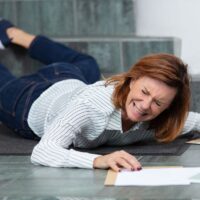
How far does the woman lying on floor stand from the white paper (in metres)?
0.05

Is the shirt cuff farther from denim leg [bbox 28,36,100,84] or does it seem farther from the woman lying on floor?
denim leg [bbox 28,36,100,84]

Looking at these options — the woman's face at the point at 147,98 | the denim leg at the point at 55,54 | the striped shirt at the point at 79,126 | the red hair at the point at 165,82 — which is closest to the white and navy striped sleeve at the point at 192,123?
the striped shirt at the point at 79,126

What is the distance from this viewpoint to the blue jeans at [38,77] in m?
3.98

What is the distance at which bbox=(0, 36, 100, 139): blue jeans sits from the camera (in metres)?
3.98

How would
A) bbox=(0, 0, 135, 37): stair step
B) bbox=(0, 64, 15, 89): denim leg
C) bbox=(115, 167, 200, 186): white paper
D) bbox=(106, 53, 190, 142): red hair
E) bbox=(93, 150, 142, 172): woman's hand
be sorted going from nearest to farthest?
bbox=(115, 167, 200, 186): white paper → bbox=(93, 150, 142, 172): woman's hand → bbox=(106, 53, 190, 142): red hair → bbox=(0, 64, 15, 89): denim leg → bbox=(0, 0, 135, 37): stair step

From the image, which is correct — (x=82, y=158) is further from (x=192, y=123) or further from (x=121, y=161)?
(x=192, y=123)

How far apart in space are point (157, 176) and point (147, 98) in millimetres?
352

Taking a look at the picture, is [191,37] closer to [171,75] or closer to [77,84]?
[77,84]

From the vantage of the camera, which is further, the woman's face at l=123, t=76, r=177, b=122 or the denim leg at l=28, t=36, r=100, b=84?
the denim leg at l=28, t=36, r=100, b=84

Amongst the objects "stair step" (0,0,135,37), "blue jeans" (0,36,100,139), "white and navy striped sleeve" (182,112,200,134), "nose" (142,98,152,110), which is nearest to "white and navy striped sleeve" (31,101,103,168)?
"nose" (142,98,152,110)

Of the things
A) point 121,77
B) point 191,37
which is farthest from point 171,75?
point 191,37

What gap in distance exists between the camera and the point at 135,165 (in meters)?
2.95

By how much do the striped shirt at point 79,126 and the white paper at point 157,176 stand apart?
0.21 m

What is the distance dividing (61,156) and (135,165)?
0.29 meters
